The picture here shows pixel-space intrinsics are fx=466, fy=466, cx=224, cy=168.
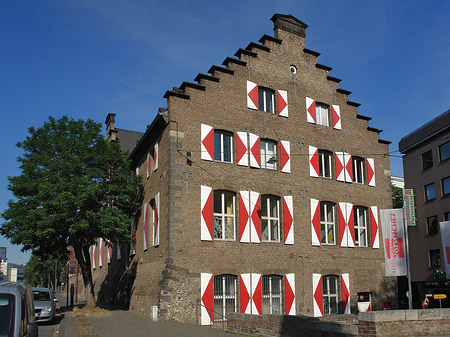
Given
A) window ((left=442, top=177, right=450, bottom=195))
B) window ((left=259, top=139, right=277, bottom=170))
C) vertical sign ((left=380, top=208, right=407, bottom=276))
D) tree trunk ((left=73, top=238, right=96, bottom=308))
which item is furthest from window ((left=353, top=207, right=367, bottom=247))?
window ((left=442, top=177, right=450, bottom=195))

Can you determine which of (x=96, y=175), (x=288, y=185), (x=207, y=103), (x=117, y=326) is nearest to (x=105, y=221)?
(x=96, y=175)

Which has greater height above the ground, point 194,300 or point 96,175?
point 96,175

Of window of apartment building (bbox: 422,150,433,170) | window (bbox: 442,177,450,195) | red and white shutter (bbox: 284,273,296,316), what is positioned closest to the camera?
red and white shutter (bbox: 284,273,296,316)

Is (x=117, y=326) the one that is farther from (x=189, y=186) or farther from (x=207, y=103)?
(x=207, y=103)

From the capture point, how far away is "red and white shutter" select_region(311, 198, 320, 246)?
22453 millimetres

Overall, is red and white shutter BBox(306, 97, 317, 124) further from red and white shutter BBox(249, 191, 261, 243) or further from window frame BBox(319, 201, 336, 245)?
red and white shutter BBox(249, 191, 261, 243)

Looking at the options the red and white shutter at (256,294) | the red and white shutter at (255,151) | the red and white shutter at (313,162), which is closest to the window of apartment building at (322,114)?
the red and white shutter at (313,162)

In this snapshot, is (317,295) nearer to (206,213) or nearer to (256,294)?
(256,294)

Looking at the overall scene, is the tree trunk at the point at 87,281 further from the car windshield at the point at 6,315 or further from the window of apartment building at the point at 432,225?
the window of apartment building at the point at 432,225

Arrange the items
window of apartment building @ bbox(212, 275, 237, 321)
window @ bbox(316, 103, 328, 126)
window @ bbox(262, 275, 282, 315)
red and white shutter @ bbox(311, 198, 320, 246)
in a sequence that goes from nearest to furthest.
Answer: window of apartment building @ bbox(212, 275, 237, 321)
window @ bbox(262, 275, 282, 315)
red and white shutter @ bbox(311, 198, 320, 246)
window @ bbox(316, 103, 328, 126)

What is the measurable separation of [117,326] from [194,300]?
322 cm

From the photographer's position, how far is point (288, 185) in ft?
73.2

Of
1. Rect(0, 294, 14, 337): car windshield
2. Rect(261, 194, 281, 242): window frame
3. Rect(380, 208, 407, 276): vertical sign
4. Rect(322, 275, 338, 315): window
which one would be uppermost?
Rect(261, 194, 281, 242): window frame

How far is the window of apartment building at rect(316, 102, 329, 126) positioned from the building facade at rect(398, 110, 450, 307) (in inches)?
591
